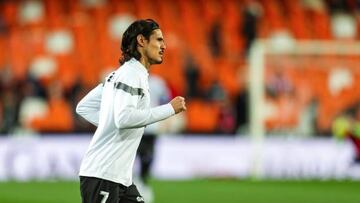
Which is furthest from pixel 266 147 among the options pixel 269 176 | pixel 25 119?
pixel 25 119

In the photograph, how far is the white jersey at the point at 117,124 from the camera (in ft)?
16.3

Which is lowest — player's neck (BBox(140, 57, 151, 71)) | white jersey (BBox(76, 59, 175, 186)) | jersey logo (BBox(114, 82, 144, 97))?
white jersey (BBox(76, 59, 175, 186))

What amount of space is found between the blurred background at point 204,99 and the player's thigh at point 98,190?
7592 millimetres

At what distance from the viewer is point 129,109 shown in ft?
16.1

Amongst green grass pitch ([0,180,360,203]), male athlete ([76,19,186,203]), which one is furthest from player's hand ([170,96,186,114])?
green grass pitch ([0,180,360,203])

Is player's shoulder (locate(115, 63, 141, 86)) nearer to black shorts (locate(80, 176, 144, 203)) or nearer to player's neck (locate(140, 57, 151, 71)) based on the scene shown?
player's neck (locate(140, 57, 151, 71))

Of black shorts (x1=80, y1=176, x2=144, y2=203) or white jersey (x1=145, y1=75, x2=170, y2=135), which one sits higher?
white jersey (x1=145, y1=75, x2=170, y2=135)

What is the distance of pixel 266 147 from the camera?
1598 centimetres

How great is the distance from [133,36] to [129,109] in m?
0.49

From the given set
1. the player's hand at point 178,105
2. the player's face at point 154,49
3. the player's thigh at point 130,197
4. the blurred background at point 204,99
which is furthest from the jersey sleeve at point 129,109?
the blurred background at point 204,99

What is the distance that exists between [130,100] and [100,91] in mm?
514

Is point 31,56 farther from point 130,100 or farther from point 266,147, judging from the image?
point 130,100

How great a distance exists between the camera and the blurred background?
15.1 metres

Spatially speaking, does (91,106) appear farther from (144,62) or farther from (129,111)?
(129,111)
